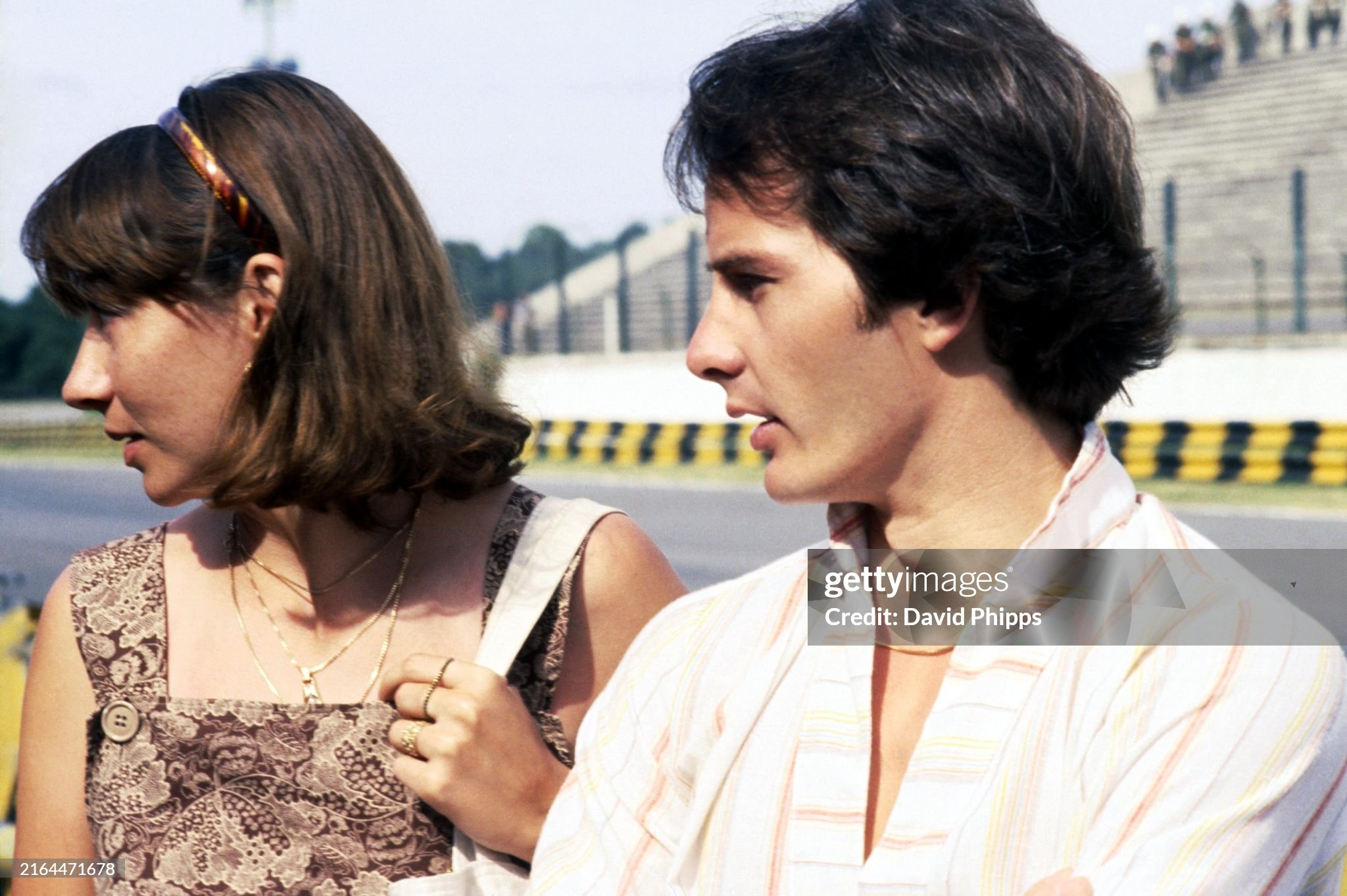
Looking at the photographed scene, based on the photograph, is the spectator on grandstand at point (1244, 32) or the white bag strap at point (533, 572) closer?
the white bag strap at point (533, 572)

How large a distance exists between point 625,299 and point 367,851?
18.2 metres

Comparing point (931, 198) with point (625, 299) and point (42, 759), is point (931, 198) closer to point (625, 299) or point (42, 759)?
point (42, 759)

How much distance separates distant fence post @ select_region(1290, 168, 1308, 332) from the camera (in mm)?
15414

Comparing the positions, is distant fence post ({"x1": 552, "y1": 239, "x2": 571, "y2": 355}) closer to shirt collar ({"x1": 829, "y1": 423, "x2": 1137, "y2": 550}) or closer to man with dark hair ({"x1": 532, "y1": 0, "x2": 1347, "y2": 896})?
man with dark hair ({"x1": 532, "y1": 0, "x2": 1347, "y2": 896})

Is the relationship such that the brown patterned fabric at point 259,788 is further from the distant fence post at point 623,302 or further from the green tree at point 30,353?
the green tree at point 30,353

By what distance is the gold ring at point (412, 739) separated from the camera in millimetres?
2090

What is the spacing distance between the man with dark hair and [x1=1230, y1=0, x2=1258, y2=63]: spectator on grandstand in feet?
100

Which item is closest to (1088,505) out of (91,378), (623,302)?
(91,378)

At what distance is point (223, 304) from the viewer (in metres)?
2.28

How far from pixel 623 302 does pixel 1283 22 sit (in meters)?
16.6

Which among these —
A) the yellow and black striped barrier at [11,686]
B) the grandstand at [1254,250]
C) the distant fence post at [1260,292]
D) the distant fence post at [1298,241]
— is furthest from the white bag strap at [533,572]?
the distant fence post at [1260,292]

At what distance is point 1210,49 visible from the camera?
2925 centimetres

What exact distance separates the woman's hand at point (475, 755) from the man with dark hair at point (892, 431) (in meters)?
0.20

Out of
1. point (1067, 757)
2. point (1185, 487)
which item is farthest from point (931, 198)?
point (1185, 487)
